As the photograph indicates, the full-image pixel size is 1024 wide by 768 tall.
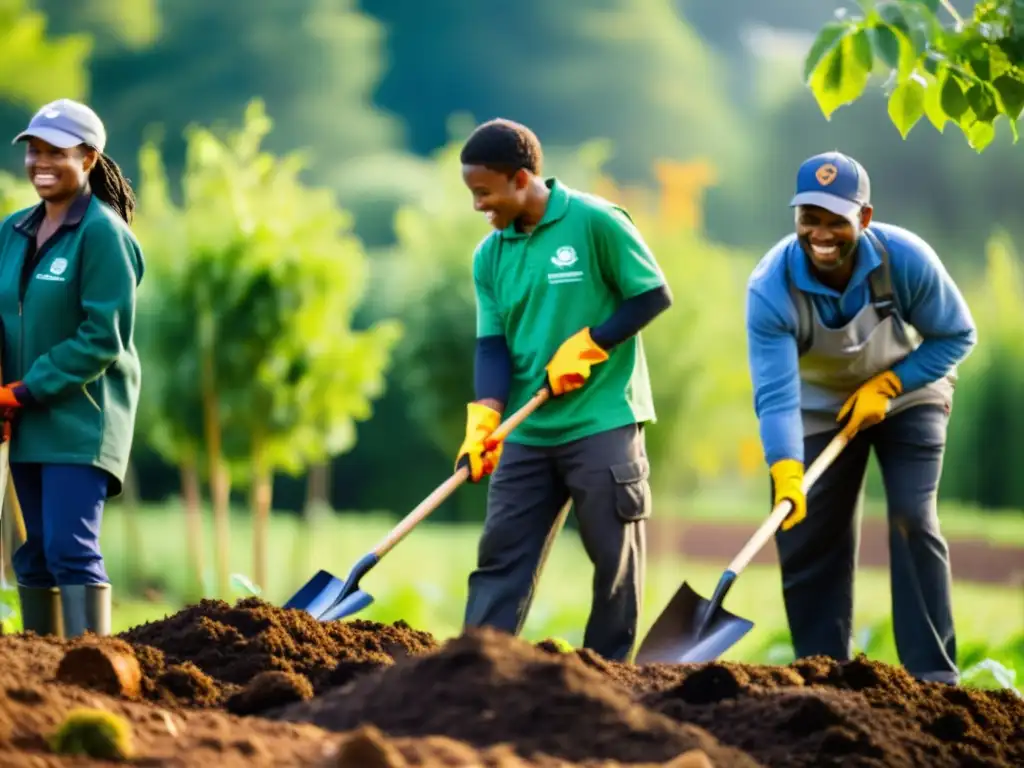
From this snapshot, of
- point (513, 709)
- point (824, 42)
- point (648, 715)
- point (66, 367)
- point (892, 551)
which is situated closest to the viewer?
point (513, 709)

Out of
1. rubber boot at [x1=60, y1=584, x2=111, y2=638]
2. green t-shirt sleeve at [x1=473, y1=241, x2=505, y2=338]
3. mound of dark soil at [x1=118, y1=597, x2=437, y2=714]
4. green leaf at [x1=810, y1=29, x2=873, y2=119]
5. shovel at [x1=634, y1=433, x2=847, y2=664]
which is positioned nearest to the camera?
green leaf at [x1=810, y1=29, x2=873, y2=119]

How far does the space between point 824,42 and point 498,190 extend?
1555mm

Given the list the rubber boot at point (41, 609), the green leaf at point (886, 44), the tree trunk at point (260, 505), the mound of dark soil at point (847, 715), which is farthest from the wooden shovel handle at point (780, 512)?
the tree trunk at point (260, 505)

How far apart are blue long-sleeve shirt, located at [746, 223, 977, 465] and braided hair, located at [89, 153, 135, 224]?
→ 2.07m

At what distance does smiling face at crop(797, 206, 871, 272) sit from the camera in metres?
5.30

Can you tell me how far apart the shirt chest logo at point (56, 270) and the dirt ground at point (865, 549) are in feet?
26.5

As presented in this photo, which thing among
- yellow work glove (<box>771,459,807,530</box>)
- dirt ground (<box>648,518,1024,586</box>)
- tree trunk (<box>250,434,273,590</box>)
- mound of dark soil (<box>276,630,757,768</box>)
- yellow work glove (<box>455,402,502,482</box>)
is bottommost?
dirt ground (<box>648,518,1024,586</box>)

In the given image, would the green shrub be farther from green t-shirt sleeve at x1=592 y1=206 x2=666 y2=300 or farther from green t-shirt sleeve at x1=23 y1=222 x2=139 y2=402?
green t-shirt sleeve at x1=592 y1=206 x2=666 y2=300

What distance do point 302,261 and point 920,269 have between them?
17.3ft

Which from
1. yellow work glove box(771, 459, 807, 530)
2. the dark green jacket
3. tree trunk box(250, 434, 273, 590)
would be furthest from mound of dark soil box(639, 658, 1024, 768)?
tree trunk box(250, 434, 273, 590)

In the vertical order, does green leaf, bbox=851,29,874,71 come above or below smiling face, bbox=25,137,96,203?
above

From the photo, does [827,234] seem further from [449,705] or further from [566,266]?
[449,705]

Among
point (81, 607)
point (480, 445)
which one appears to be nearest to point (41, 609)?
point (81, 607)

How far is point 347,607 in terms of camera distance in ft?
17.4
